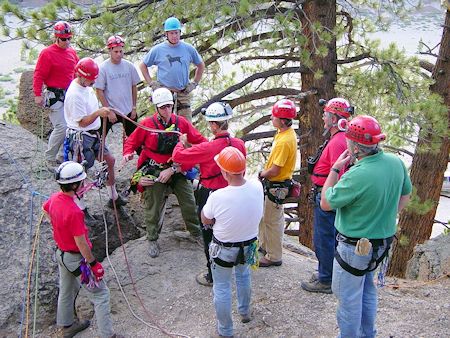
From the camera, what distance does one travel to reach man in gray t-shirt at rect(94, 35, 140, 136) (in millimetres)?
6254

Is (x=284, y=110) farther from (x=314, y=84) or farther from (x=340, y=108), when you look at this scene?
(x=314, y=84)

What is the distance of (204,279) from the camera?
219 inches

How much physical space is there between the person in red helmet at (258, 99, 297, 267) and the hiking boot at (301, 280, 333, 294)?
0.55 m

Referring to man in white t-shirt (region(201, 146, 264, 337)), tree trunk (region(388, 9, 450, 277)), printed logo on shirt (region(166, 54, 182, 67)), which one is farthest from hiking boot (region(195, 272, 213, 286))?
tree trunk (region(388, 9, 450, 277))

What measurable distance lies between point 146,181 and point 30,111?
4.16m

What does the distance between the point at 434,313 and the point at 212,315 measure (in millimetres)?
2230

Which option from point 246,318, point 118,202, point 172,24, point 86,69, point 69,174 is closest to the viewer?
point 69,174

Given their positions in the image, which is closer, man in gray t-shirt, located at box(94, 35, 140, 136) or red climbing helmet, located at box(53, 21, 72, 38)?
red climbing helmet, located at box(53, 21, 72, 38)

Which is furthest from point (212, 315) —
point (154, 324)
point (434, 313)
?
point (434, 313)

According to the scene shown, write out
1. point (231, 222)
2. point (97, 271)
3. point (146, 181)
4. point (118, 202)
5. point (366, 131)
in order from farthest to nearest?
point (118, 202) → point (146, 181) → point (97, 271) → point (231, 222) → point (366, 131)

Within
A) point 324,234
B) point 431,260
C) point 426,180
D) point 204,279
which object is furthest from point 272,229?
point 426,180

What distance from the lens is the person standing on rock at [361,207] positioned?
3.69 metres

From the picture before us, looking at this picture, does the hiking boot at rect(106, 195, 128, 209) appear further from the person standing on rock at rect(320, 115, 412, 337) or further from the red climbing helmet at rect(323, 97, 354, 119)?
the person standing on rock at rect(320, 115, 412, 337)

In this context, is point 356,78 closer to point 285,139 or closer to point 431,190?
point 431,190
